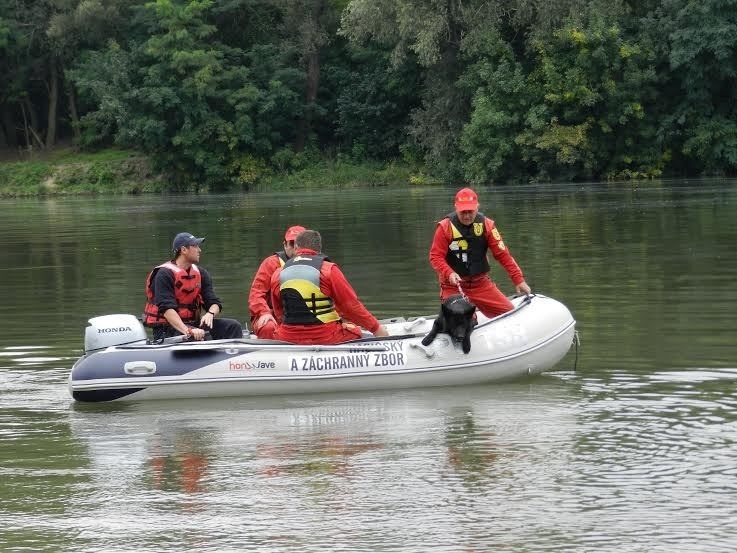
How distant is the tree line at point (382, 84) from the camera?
44688 millimetres

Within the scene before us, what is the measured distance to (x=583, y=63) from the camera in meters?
44.6

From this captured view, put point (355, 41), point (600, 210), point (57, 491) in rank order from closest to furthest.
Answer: point (57, 491), point (600, 210), point (355, 41)

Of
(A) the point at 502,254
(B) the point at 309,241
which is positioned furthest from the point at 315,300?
(A) the point at 502,254

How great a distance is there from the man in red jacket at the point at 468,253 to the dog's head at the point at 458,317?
71 cm

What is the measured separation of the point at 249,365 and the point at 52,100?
5063 cm

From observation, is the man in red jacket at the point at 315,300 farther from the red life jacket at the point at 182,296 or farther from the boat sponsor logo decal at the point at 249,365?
the red life jacket at the point at 182,296

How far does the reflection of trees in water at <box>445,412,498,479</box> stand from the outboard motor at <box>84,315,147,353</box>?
2724 mm

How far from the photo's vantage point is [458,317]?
9.92 meters

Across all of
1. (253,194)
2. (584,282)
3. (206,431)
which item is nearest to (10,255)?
(584,282)

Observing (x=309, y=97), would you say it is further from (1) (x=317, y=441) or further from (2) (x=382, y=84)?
(1) (x=317, y=441)

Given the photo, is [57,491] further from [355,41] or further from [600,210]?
[355,41]

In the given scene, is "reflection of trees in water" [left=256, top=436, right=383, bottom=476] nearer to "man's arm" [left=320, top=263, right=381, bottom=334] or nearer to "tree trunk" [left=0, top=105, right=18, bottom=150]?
"man's arm" [left=320, top=263, right=381, bottom=334]

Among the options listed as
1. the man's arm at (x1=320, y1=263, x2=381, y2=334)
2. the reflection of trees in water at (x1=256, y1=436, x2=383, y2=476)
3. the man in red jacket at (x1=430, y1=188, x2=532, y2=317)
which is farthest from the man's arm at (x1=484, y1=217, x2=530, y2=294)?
the reflection of trees in water at (x1=256, y1=436, x2=383, y2=476)

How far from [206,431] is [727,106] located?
39.3m
